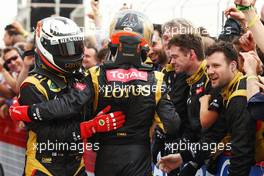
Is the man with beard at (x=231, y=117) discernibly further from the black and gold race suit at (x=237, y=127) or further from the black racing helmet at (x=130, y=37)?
the black racing helmet at (x=130, y=37)

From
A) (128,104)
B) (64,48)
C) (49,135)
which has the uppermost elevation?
(64,48)

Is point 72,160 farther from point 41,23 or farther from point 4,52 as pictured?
point 4,52

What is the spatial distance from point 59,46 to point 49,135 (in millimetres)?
749

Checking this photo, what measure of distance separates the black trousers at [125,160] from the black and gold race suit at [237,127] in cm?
67

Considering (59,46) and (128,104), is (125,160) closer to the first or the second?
(128,104)

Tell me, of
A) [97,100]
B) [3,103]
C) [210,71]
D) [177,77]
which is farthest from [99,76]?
[3,103]

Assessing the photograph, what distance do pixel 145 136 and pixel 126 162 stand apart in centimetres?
27

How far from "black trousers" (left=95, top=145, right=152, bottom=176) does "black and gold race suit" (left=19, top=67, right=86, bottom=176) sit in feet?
0.84

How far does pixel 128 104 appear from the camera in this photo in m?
5.47

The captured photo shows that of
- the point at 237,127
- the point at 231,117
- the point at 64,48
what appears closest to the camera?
the point at 237,127

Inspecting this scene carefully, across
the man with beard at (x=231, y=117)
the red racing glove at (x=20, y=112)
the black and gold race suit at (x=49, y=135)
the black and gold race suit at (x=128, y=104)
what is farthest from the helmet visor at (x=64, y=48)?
the man with beard at (x=231, y=117)

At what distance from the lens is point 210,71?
579 centimetres

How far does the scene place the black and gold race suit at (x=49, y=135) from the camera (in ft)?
17.9

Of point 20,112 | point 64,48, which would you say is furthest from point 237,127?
point 20,112
